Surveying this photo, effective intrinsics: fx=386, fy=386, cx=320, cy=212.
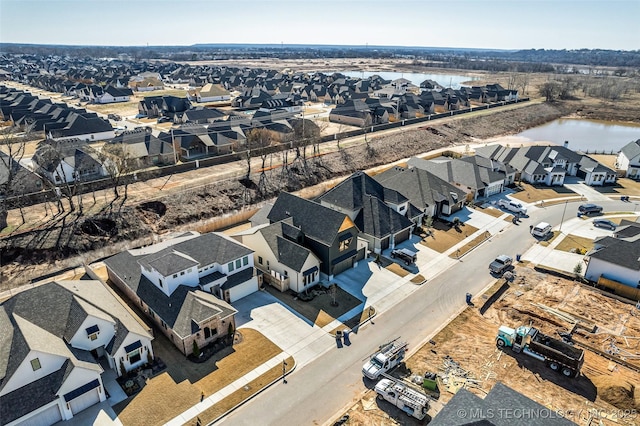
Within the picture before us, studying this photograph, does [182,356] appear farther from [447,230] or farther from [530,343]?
[447,230]

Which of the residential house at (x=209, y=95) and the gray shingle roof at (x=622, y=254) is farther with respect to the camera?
the residential house at (x=209, y=95)

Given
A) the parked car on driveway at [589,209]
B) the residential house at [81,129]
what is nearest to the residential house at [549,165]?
the parked car on driveway at [589,209]

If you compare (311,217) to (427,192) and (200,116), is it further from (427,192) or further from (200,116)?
(200,116)

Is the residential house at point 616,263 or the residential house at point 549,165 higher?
the residential house at point 549,165

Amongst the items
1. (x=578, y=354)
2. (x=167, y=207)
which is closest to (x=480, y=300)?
(x=578, y=354)

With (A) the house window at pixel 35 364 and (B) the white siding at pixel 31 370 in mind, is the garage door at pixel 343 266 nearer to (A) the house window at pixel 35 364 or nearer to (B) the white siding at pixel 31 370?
→ (B) the white siding at pixel 31 370
